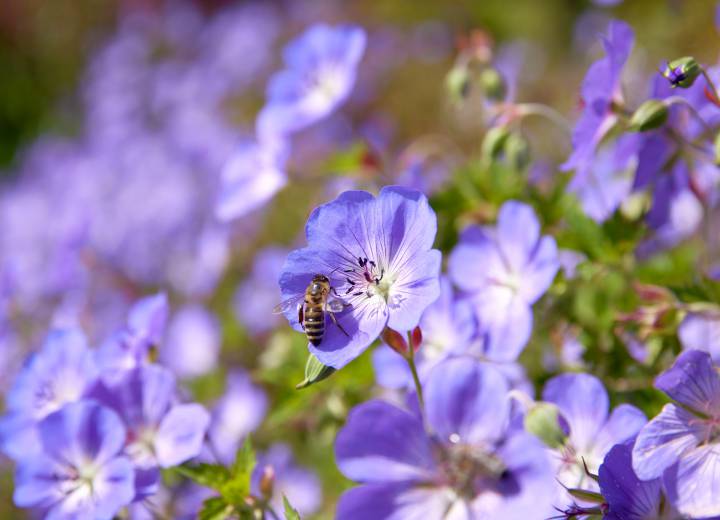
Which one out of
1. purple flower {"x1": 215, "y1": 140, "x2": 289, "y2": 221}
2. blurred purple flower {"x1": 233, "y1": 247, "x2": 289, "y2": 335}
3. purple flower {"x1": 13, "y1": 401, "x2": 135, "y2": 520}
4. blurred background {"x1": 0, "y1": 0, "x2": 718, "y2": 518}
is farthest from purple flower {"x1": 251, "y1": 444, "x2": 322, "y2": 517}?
purple flower {"x1": 13, "y1": 401, "x2": 135, "y2": 520}

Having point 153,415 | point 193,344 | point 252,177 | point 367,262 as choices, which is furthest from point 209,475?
point 193,344

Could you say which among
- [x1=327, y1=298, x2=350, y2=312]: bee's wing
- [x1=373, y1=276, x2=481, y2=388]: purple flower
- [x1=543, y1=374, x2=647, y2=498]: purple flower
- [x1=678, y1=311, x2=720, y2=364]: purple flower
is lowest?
[x1=678, y1=311, x2=720, y2=364]: purple flower

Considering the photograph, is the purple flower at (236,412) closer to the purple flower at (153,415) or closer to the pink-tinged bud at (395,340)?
the purple flower at (153,415)

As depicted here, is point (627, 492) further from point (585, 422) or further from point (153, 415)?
point (153, 415)

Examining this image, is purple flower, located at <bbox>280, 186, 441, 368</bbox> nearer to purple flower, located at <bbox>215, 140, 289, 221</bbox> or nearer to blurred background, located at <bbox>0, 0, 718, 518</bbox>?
blurred background, located at <bbox>0, 0, 718, 518</bbox>

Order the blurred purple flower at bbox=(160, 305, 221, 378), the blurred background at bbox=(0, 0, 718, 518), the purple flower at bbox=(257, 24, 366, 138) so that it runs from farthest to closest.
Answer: the blurred purple flower at bbox=(160, 305, 221, 378) < the blurred background at bbox=(0, 0, 718, 518) < the purple flower at bbox=(257, 24, 366, 138)

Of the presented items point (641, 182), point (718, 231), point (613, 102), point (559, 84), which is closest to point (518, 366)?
point (641, 182)
